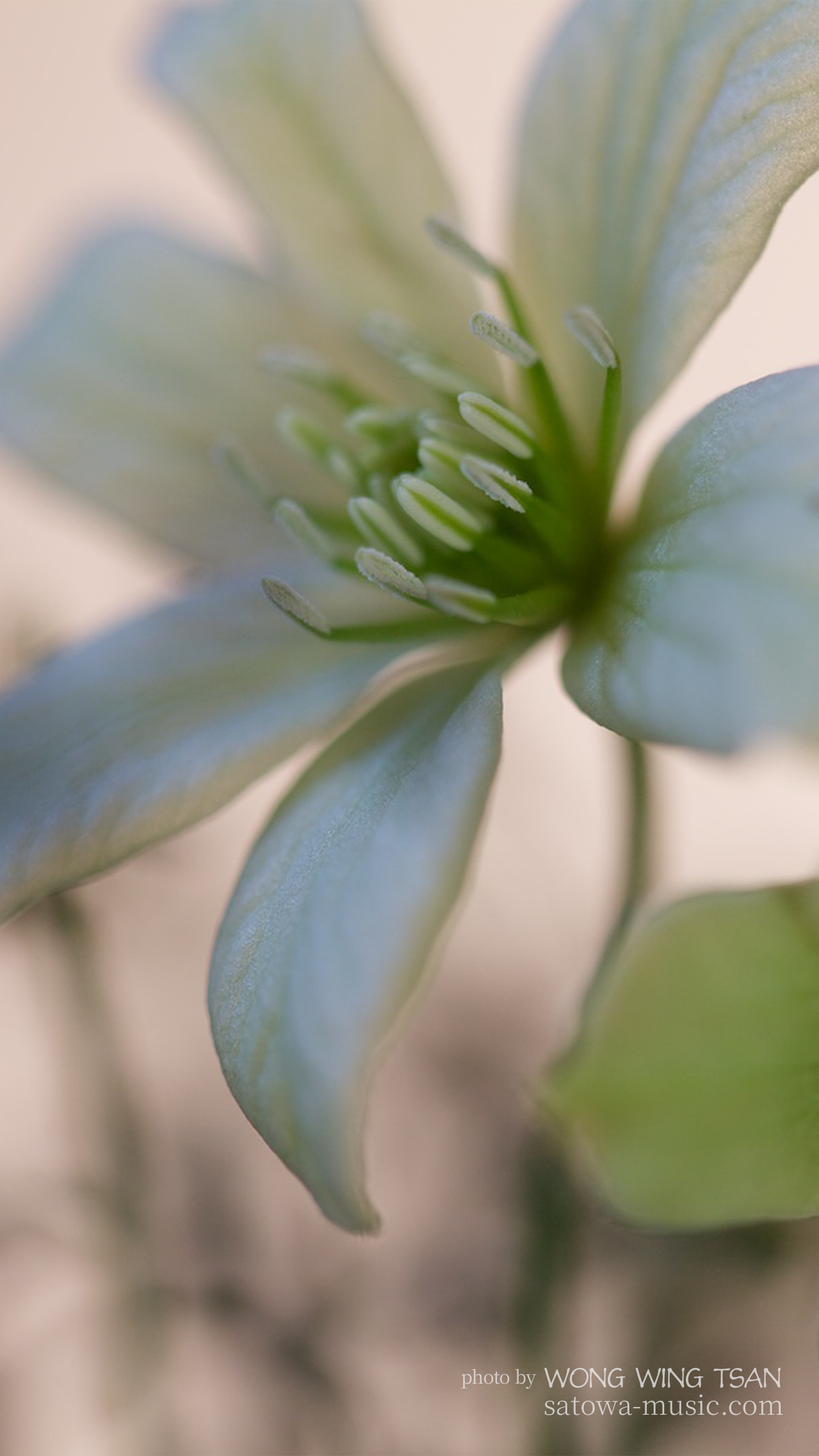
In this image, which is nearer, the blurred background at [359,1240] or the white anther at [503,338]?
the white anther at [503,338]

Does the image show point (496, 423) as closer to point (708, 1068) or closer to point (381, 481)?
point (381, 481)

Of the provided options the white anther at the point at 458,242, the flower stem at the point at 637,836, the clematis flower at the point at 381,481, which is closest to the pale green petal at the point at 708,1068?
the clematis flower at the point at 381,481

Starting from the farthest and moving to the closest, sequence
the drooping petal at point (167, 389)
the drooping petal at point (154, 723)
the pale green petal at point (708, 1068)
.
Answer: the drooping petal at point (167, 389)
the drooping petal at point (154, 723)
the pale green petal at point (708, 1068)

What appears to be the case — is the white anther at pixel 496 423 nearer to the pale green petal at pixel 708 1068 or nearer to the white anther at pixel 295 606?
the white anther at pixel 295 606

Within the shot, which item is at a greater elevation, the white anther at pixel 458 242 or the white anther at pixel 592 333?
the white anther at pixel 458 242

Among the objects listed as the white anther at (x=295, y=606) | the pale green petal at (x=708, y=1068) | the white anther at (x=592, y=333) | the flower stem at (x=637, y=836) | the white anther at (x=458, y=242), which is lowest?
Answer: the flower stem at (x=637, y=836)

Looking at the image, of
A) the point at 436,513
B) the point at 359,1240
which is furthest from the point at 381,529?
the point at 359,1240

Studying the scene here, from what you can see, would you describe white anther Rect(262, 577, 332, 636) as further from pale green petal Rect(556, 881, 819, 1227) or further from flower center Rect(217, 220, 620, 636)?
pale green petal Rect(556, 881, 819, 1227)

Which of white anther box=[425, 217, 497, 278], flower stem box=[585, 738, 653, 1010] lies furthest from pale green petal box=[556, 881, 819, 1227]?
white anther box=[425, 217, 497, 278]
